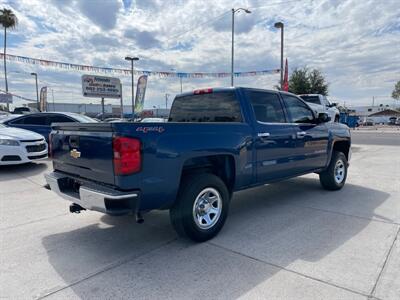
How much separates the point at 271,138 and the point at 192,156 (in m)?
1.57

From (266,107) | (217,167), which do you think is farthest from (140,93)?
(217,167)

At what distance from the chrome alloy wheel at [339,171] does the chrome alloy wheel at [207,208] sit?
3.37m

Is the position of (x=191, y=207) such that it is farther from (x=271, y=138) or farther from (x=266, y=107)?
(x=266, y=107)

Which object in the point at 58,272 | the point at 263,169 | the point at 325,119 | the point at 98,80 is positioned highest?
the point at 98,80

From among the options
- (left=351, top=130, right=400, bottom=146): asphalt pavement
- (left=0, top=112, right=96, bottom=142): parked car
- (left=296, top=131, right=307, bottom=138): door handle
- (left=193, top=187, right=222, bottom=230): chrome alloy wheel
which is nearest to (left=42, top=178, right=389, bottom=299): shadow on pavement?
(left=193, top=187, right=222, bottom=230): chrome alloy wheel

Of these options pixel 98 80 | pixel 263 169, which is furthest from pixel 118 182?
pixel 98 80

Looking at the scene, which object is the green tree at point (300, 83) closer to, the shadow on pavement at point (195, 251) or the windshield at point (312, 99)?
the windshield at point (312, 99)

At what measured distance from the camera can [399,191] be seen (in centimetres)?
614

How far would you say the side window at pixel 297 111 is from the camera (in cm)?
518

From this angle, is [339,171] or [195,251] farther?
[339,171]

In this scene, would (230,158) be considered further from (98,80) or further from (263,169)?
(98,80)

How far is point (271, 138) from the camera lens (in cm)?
457

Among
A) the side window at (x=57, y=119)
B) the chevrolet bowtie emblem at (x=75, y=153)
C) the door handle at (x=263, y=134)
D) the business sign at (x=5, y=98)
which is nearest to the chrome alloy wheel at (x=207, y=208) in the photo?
the door handle at (x=263, y=134)

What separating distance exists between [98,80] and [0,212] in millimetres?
12022
